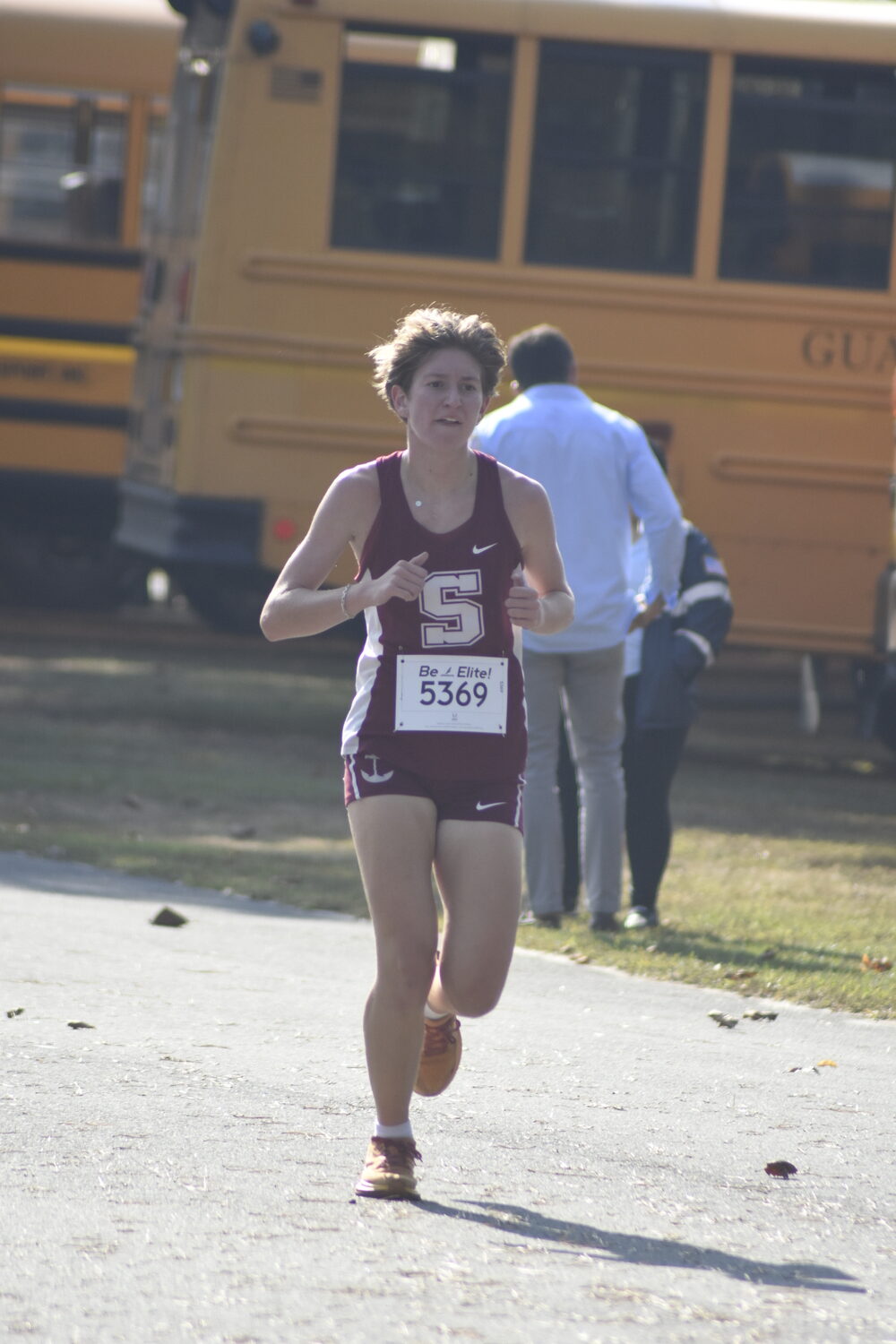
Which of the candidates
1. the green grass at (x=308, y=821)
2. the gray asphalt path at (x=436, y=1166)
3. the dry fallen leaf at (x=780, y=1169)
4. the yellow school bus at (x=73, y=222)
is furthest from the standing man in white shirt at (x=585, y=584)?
the yellow school bus at (x=73, y=222)

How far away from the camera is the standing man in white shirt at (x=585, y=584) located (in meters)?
7.32

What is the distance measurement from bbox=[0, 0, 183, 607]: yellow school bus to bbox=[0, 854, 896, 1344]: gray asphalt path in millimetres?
8322

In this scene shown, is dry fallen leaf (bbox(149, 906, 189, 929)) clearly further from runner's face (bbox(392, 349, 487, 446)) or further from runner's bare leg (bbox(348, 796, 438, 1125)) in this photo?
runner's face (bbox(392, 349, 487, 446))

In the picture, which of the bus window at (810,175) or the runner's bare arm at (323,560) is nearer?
the runner's bare arm at (323,560)

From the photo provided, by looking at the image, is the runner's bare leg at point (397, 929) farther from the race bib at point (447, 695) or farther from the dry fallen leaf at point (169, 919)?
the dry fallen leaf at point (169, 919)

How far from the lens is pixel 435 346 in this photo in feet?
14.3

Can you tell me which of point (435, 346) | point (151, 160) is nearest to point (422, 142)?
point (151, 160)

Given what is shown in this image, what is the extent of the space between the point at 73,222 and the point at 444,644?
36.6 feet

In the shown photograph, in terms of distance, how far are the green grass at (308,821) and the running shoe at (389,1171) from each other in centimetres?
243

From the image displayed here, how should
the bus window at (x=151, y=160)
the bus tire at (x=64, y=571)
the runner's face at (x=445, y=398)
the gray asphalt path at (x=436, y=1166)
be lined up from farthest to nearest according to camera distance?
1. the bus tire at (x=64, y=571)
2. the bus window at (x=151, y=160)
3. the runner's face at (x=445, y=398)
4. the gray asphalt path at (x=436, y=1166)

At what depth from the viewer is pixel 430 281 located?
11.2 m

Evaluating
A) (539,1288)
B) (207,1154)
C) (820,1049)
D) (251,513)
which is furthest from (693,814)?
(539,1288)

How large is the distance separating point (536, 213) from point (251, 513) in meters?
1.95

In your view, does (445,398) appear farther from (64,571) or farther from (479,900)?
(64,571)
